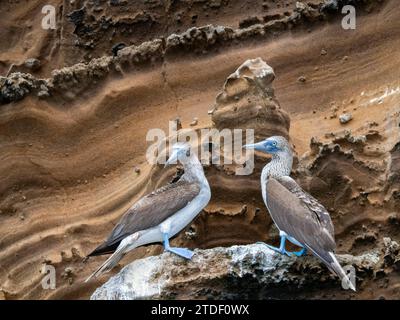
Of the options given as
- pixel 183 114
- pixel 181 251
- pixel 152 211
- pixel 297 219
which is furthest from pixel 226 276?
pixel 183 114

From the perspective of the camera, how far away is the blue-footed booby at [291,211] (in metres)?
8.92

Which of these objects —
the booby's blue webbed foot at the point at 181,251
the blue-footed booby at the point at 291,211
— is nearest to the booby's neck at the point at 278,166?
the blue-footed booby at the point at 291,211

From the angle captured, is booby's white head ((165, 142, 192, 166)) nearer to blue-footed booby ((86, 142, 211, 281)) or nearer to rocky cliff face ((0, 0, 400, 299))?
blue-footed booby ((86, 142, 211, 281))

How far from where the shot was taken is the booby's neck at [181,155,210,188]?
9591 millimetres

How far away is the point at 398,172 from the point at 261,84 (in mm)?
1324

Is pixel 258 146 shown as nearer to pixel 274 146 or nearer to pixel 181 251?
pixel 274 146

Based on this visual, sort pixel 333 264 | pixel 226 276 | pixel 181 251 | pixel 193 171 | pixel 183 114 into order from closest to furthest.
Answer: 1. pixel 333 264
2. pixel 226 276
3. pixel 181 251
4. pixel 193 171
5. pixel 183 114

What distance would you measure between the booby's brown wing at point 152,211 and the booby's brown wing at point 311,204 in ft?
2.20

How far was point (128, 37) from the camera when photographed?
12789mm

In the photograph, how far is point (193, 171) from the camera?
31.6 ft

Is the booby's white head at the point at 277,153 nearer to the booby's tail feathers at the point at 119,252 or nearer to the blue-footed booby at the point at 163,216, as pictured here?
the blue-footed booby at the point at 163,216

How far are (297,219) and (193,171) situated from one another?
95 cm

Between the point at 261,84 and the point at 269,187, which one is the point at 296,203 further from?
the point at 261,84

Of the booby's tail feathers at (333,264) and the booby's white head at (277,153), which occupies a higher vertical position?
the booby's white head at (277,153)
